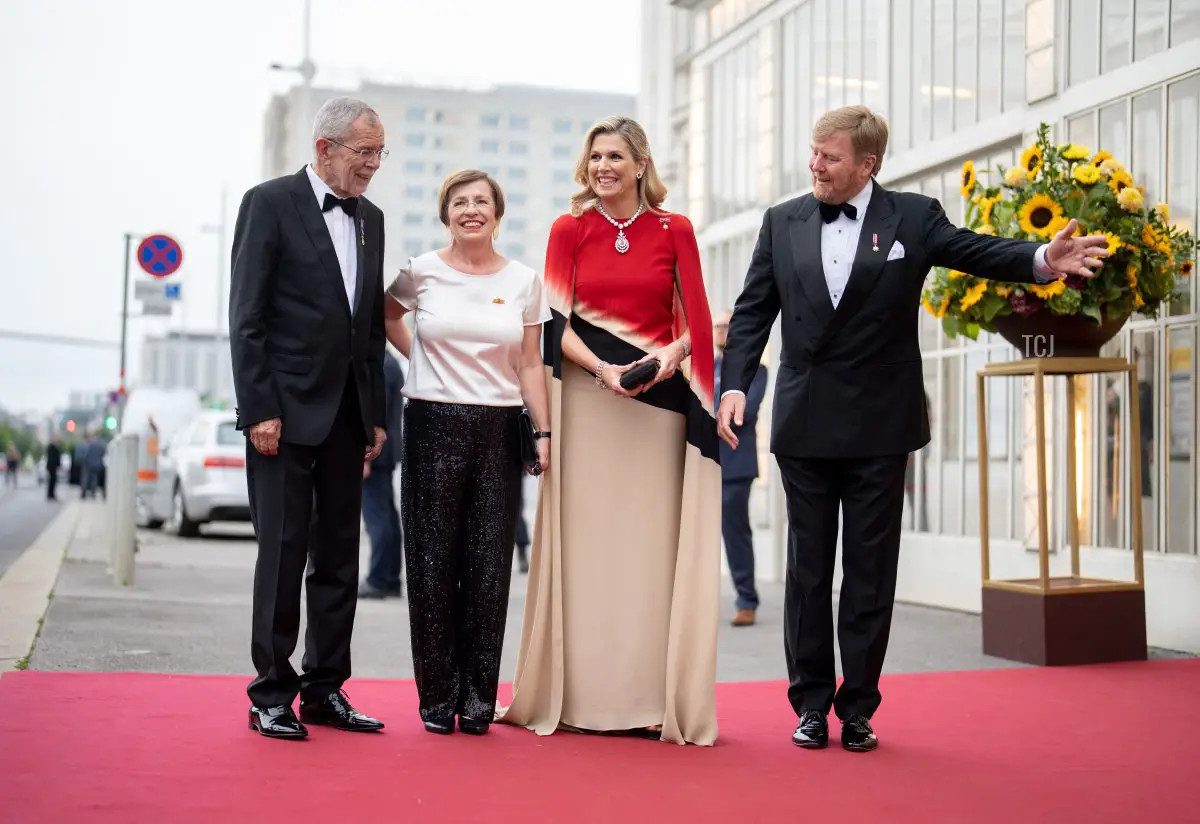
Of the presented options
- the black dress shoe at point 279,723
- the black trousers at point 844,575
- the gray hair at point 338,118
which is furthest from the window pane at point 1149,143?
the black dress shoe at point 279,723

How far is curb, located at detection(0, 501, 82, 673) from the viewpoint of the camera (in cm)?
715

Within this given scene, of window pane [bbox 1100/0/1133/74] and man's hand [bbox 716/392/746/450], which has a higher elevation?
window pane [bbox 1100/0/1133/74]

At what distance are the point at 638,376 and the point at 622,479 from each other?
453 millimetres

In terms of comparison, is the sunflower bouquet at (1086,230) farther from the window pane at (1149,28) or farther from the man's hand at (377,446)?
→ the man's hand at (377,446)

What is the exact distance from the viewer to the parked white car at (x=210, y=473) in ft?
60.0

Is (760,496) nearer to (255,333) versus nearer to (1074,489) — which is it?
(1074,489)

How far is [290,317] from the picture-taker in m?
4.97

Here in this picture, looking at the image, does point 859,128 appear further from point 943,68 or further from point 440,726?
point 943,68

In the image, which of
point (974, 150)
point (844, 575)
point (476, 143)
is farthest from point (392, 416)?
point (476, 143)

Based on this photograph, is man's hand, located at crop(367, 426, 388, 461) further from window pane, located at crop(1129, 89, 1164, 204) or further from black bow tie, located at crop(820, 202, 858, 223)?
window pane, located at crop(1129, 89, 1164, 204)

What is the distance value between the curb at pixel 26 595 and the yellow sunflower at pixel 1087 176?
545 centimetres

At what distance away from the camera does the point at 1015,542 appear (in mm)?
9797

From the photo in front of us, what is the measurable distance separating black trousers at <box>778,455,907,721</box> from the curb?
3.41 metres

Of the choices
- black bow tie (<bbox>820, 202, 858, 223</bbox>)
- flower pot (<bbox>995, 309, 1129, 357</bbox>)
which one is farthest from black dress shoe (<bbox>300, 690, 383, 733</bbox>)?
flower pot (<bbox>995, 309, 1129, 357</bbox>)
